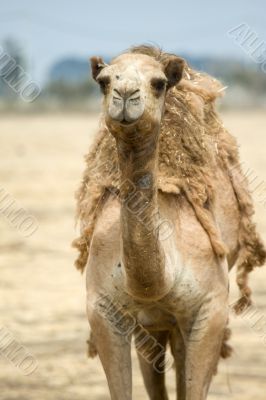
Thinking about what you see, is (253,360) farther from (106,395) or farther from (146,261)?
(146,261)

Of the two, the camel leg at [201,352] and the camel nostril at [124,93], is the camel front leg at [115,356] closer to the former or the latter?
the camel leg at [201,352]

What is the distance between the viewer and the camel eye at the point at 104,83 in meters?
5.51

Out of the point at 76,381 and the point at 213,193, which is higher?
the point at 213,193

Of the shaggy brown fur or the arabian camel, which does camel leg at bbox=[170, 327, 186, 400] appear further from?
the shaggy brown fur

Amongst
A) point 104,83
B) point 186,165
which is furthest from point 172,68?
point 186,165

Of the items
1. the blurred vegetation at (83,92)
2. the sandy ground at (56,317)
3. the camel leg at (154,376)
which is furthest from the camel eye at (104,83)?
the blurred vegetation at (83,92)

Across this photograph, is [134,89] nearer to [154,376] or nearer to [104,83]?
[104,83]

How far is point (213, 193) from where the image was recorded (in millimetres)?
6930

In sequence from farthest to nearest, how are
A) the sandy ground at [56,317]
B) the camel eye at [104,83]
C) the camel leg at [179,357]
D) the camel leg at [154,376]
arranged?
the sandy ground at [56,317] → the camel leg at [154,376] → the camel leg at [179,357] → the camel eye at [104,83]

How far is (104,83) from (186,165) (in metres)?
1.38

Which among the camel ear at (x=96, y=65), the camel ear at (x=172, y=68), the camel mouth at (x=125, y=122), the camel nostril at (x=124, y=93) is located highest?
the camel ear at (x=96, y=65)

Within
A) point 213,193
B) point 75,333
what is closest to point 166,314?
point 213,193

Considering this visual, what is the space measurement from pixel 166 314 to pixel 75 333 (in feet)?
14.5

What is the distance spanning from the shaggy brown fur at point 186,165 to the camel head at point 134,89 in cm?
53
